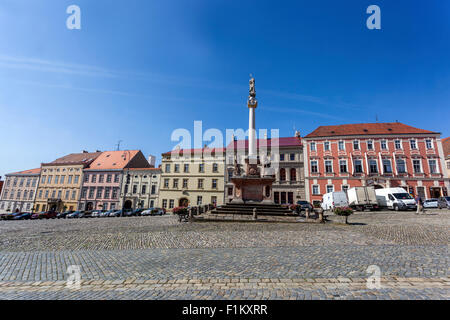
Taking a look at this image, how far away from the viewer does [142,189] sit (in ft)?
141

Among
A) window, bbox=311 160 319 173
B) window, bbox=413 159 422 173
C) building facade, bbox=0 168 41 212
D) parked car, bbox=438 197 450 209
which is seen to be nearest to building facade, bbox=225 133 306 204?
window, bbox=311 160 319 173

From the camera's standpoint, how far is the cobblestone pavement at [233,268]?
415 cm

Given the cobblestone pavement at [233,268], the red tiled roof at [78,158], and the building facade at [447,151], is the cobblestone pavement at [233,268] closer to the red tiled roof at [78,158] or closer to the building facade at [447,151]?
the building facade at [447,151]

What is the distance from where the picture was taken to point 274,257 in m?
6.48

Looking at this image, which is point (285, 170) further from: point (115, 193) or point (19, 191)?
point (19, 191)

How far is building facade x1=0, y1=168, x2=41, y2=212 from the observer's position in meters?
49.3

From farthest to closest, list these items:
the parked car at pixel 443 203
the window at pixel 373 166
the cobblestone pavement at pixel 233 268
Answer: the window at pixel 373 166 < the parked car at pixel 443 203 < the cobblestone pavement at pixel 233 268

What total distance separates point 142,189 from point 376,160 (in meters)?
41.8

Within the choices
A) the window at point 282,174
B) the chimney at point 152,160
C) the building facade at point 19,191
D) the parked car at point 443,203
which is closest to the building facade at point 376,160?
the window at point 282,174

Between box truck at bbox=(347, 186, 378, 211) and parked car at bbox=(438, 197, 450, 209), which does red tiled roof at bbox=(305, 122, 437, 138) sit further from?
box truck at bbox=(347, 186, 378, 211)

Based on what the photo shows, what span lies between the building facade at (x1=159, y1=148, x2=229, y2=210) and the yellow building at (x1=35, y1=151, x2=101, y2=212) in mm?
19382

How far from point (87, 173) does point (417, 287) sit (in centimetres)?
5365
